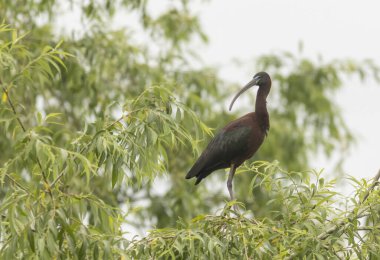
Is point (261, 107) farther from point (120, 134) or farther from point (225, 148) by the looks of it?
point (120, 134)

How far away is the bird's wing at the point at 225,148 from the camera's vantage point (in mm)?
7371

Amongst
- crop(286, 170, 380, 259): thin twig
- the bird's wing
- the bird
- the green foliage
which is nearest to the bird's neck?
the bird

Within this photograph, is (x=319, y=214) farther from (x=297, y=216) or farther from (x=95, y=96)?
(x=95, y=96)

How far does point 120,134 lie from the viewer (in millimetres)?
5898

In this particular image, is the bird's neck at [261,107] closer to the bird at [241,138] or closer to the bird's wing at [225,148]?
the bird at [241,138]

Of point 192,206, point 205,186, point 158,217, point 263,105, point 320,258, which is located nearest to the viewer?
point 320,258

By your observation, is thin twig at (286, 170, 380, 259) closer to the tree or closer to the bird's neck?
the tree

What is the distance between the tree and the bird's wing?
269 mm

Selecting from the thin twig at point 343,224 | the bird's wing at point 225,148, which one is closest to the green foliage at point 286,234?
the thin twig at point 343,224

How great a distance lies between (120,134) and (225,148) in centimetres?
167

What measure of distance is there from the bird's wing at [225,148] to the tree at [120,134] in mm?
269

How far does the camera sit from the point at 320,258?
215 inches

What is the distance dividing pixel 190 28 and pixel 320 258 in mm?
8142

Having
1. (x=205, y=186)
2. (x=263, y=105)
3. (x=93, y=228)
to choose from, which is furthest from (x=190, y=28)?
(x=93, y=228)
